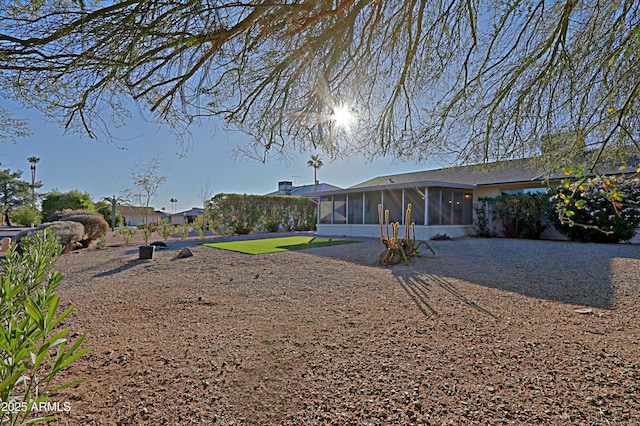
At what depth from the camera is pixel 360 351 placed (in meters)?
2.83

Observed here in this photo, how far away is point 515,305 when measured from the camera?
4.16 m

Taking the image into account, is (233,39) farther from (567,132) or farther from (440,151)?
(567,132)

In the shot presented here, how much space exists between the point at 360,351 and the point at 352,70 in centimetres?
370

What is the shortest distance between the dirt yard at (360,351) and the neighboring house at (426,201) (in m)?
8.26

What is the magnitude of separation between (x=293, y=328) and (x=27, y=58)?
11.4 ft

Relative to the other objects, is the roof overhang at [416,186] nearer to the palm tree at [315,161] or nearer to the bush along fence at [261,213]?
the palm tree at [315,161]

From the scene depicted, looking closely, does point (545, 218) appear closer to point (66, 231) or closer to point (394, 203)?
point (394, 203)

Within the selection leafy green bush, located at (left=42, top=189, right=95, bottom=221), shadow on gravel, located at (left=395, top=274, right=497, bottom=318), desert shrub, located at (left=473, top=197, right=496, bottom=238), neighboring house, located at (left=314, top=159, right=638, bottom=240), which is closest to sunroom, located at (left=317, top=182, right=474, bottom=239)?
neighboring house, located at (left=314, top=159, right=638, bottom=240)

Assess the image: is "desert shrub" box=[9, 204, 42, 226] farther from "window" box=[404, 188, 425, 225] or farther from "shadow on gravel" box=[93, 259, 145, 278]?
"window" box=[404, 188, 425, 225]

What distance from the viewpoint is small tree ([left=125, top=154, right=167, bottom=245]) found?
55.6ft

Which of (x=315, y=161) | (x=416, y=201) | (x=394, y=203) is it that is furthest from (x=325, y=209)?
(x=315, y=161)

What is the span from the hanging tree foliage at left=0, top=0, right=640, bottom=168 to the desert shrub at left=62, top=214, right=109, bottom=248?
10.2 meters

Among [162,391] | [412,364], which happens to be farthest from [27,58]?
[412,364]

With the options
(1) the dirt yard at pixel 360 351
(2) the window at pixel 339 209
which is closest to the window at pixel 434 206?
(2) the window at pixel 339 209
